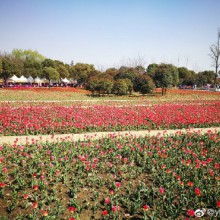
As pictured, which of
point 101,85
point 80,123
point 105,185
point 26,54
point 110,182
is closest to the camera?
point 105,185

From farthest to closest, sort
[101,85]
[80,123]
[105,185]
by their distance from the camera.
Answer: [101,85], [80,123], [105,185]

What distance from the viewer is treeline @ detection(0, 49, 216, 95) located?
1289 inches

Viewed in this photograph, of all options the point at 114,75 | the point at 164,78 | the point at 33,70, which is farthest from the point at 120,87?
the point at 33,70

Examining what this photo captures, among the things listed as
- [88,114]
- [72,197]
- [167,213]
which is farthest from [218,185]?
[88,114]

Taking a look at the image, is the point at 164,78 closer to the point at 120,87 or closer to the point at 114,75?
the point at 120,87

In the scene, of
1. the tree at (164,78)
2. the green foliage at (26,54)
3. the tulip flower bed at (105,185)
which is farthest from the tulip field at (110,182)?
the green foliage at (26,54)

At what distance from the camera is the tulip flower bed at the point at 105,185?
4.27m

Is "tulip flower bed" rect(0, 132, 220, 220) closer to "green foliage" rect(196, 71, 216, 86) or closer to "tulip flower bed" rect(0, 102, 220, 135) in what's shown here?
"tulip flower bed" rect(0, 102, 220, 135)

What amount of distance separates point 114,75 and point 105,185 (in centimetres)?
4131

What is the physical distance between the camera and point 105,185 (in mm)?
5391

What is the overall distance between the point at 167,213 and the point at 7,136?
25.8 feet

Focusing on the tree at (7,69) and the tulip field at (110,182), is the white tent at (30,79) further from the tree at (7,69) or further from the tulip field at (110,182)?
the tulip field at (110,182)

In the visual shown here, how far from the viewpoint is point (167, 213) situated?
4.25 m

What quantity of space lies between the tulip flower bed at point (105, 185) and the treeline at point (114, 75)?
83.2 feet
